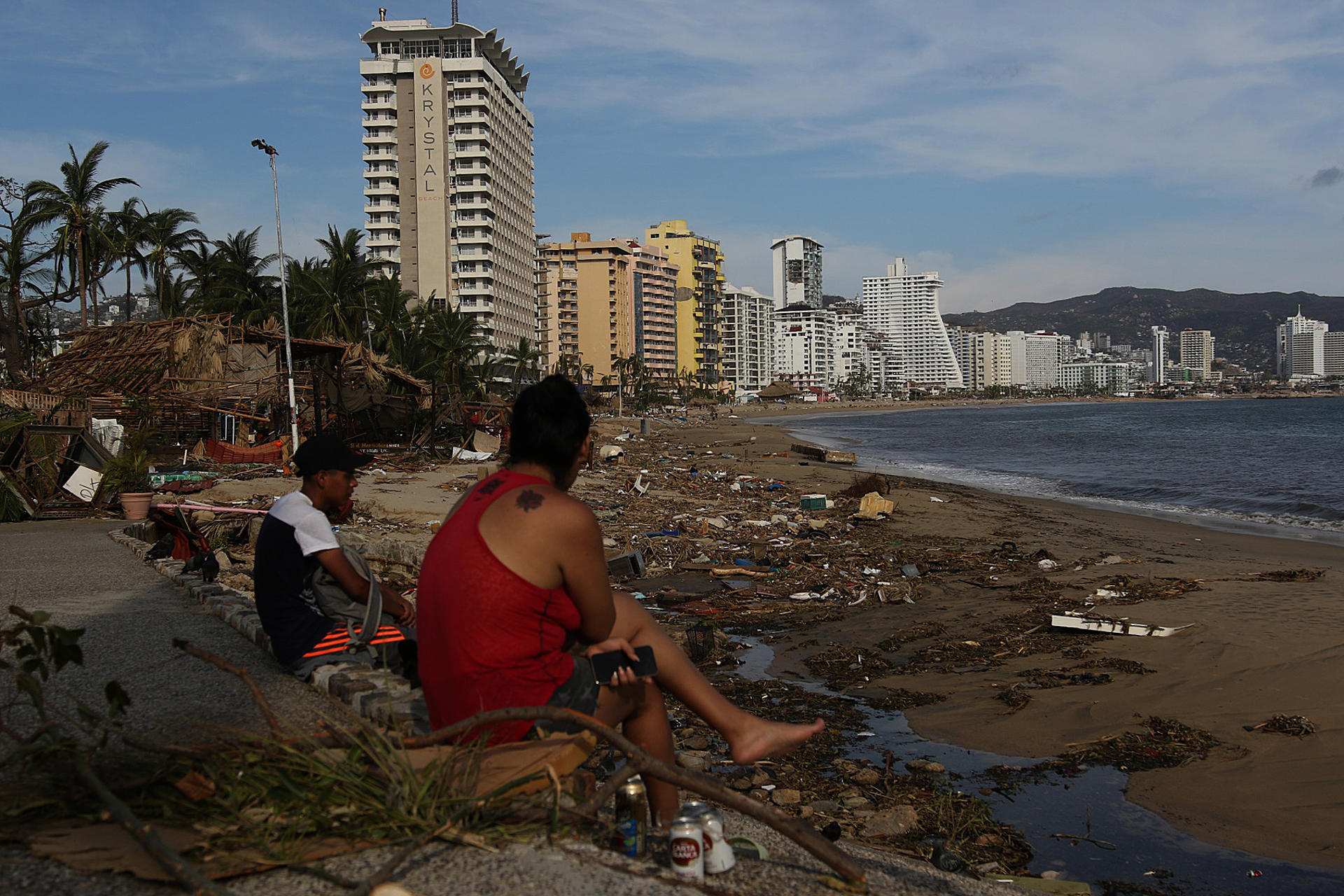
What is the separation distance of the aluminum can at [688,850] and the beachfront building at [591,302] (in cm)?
12154

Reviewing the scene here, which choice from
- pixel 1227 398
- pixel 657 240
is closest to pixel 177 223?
pixel 657 240

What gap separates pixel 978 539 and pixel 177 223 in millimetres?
39804

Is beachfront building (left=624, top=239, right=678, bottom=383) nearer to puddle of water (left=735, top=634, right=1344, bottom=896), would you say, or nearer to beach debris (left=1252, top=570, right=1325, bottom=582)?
beach debris (left=1252, top=570, right=1325, bottom=582)

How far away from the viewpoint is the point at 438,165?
81188 mm

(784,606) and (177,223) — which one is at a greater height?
(177,223)

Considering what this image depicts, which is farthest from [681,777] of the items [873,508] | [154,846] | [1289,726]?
[873,508]

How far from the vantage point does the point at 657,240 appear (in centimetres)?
14912

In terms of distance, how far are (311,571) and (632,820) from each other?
2.37 m

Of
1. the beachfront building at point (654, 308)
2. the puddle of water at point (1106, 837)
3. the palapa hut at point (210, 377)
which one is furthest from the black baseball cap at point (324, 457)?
the beachfront building at point (654, 308)

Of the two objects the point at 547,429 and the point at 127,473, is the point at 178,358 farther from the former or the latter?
the point at 547,429

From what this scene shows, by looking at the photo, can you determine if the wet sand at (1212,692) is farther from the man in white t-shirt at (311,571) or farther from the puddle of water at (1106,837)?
the man in white t-shirt at (311,571)

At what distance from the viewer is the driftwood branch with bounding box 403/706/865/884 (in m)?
2.54

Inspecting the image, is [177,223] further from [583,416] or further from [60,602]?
[583,416]

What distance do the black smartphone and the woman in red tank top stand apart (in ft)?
0.06
